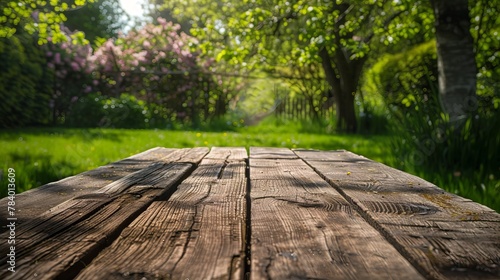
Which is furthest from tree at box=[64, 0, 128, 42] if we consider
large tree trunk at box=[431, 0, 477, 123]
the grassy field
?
large tree trunk at box=[431, 0, 477, 123]

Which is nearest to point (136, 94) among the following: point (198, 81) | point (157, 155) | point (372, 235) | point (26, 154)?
point (198, 81)

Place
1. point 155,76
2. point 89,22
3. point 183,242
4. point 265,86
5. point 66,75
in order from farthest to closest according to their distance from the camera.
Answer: point 89,22, point 265,86, point 155,76, point 66,75, point 183,242

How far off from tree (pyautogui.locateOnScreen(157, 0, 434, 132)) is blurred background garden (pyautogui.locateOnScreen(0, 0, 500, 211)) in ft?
0.13

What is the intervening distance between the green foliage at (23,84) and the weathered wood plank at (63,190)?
314 inches

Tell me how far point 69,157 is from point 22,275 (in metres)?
4.42

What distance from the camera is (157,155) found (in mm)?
2910

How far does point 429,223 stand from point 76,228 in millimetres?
906

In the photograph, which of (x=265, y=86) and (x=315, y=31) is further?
(x=265, y=86)

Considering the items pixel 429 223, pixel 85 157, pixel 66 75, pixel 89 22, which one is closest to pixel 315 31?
pixel 85 157

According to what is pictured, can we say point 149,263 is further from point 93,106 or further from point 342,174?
point 93,106

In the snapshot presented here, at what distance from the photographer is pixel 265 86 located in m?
19.6

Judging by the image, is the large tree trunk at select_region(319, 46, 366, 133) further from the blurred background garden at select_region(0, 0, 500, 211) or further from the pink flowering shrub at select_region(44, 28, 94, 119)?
the pink flowering shrub at select_region(44, 28, 94, 119)

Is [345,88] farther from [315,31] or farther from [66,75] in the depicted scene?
[66,75]

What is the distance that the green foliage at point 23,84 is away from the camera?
984 cm
